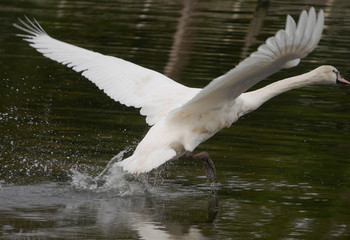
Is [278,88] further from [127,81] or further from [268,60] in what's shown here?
[127,81]

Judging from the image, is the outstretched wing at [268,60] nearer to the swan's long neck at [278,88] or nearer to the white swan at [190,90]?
the white swan at [190,90]

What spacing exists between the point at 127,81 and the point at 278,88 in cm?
186

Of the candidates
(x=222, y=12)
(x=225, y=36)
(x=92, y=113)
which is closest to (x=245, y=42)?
(x=225, y=36)

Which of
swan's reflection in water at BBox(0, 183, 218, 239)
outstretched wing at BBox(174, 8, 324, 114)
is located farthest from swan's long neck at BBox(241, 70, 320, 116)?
swan's reflection in water at BBox(0, 183, 218, 239)

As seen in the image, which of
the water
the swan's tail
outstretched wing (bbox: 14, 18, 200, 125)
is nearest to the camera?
the water

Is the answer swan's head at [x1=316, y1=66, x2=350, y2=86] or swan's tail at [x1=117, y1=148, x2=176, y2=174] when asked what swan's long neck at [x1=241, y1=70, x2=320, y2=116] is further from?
Result: swan's tail at [x1=117, y1=148, x2=176, y2=174]

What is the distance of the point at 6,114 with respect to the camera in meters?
12.2

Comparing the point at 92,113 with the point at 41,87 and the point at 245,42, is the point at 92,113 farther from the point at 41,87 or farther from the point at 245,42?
the point at 245,42

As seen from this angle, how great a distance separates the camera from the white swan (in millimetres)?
7348

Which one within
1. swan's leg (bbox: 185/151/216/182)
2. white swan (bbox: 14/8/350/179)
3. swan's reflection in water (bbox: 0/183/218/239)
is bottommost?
swan's reflection in water (bbox: 0/183/218/239)

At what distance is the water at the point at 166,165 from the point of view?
7.68m

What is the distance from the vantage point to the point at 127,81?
9.88 m

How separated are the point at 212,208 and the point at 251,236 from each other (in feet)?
3.39

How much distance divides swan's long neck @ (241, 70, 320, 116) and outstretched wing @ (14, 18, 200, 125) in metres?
0.61
